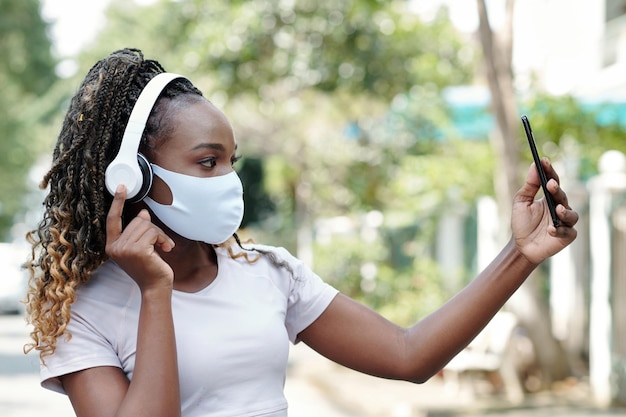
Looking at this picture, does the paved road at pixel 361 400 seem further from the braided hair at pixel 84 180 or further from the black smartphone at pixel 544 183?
the black smartphone at pixel 544 183

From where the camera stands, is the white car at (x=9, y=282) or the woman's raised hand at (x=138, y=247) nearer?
the woman's raised hand at (x=138, y=247)

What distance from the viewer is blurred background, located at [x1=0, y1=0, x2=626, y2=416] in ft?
33.8

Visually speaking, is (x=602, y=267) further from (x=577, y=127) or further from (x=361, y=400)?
(x=361, y=400)

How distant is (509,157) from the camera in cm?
1010

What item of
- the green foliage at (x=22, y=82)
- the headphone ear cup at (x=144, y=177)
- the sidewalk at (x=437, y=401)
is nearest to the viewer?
the headphone ear cup at (x=144, y=177)

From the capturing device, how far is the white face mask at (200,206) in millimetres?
2277

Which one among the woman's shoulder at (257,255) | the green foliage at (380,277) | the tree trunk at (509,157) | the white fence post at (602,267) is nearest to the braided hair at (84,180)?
the woman's shoulder at (257,255)

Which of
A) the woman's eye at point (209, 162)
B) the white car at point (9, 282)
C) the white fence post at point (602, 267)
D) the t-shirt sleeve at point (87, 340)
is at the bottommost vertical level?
the t-shirt sleeve at point (87, 340)

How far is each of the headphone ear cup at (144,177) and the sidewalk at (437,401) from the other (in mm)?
7479

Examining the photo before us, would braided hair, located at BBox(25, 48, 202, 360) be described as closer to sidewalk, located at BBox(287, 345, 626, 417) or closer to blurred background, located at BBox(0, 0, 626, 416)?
blurred background, located at BBox(0, 0, 626, 416)

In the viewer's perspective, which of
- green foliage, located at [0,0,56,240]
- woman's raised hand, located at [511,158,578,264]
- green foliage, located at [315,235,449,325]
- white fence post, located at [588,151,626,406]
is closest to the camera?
woman's raised hand, located at [511,158,578,264]

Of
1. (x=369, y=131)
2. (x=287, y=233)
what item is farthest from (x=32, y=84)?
(x=369, y=131)

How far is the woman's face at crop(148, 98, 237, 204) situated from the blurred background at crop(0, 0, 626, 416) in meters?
1.36

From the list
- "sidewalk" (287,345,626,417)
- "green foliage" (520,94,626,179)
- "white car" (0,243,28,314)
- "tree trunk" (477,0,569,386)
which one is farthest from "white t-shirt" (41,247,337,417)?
"white car" (0,243,28,314)
